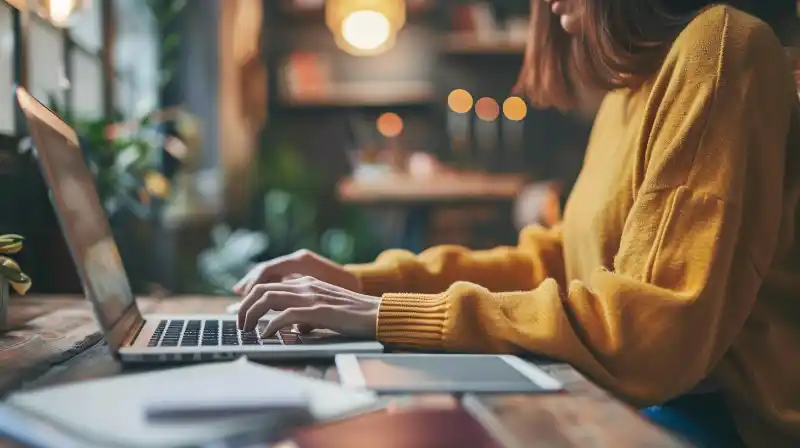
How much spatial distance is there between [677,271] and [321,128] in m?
3.67

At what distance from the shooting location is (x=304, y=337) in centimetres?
82

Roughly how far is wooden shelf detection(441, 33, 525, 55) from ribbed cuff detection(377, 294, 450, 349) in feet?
11.2

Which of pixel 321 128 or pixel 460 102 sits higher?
pixel 460 102

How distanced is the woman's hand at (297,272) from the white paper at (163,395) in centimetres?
41

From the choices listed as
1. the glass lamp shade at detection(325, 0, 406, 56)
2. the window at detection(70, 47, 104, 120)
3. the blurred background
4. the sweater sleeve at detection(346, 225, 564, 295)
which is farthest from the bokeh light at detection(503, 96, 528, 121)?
the sweater sleeve at detection(346, 225, 564, 295)

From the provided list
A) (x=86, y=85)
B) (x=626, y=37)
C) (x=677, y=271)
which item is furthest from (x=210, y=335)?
(x=86, y=85)

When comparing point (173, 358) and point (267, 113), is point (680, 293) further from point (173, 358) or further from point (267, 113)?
point (267, 113)

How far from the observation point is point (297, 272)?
1069 mm

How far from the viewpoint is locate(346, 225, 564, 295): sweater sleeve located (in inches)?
44.9

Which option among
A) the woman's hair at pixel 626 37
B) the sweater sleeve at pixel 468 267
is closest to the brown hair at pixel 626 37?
the woman's hair at pixel 626 37

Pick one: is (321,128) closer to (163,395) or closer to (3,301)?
(3,301)

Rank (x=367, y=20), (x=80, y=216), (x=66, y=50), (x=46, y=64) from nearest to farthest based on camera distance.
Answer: (x=80, y=216) < (x=46, y=64) < (x=66, y=50) < (x=367, y=20)

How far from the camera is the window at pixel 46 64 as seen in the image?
4.82 feet

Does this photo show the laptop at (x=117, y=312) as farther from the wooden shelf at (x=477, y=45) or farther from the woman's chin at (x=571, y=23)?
the wooden shelf at (x=477, y=45)
